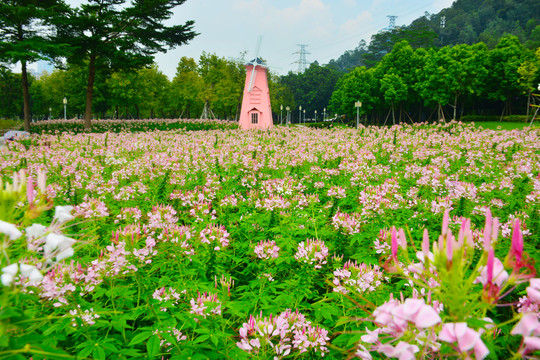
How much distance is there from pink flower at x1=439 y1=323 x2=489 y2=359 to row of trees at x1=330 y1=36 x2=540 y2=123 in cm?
3826

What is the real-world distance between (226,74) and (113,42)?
2325cm

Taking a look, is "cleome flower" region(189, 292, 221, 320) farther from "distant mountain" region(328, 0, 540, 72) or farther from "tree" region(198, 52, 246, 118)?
"distant mountain" region(328, 0, 540, 72)

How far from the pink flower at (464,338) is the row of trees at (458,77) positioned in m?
38.3

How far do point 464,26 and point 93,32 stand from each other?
12855cm

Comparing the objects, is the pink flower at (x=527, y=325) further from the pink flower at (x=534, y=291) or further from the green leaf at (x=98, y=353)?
the green leaf at (x=98, y=353)

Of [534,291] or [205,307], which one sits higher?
[534,291]

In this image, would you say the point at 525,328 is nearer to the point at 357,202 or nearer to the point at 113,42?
the point at 357,202

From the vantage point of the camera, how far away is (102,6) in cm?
2344

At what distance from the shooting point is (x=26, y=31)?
22031 millimetres

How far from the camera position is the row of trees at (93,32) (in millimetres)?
19516

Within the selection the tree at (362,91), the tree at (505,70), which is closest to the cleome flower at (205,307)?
the tree at (505,70)

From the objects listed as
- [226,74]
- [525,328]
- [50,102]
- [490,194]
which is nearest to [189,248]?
[525,328]

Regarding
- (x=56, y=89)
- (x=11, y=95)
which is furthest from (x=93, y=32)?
(x=11, y=95)

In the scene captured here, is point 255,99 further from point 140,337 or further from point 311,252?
point 140,337
